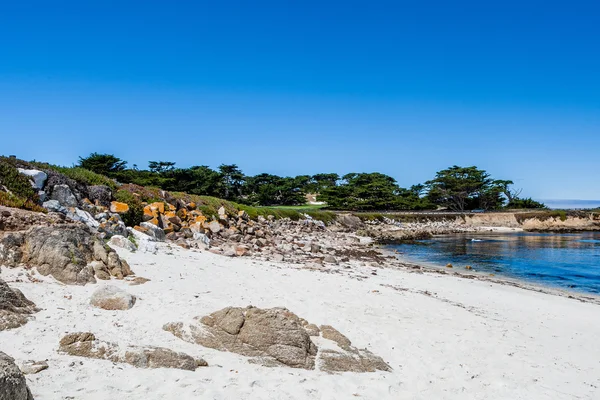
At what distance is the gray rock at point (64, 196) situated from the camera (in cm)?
1566

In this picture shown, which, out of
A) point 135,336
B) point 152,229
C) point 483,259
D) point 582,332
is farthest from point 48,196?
point 483,259

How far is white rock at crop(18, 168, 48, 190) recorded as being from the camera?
15.3 metres

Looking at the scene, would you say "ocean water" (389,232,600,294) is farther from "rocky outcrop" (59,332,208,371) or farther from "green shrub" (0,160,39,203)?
"green shrub" (0,160,39,203)

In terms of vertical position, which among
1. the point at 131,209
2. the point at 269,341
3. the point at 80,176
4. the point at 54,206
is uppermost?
the point at 80,176

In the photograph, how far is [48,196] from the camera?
1567 centimetres

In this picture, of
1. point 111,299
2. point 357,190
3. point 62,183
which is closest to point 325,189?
point 357,190

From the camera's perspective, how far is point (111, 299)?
7195mm

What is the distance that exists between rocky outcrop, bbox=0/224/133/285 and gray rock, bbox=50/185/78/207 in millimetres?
7162

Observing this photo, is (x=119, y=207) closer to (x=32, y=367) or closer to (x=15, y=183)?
(x=15, y=183)

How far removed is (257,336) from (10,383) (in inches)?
137

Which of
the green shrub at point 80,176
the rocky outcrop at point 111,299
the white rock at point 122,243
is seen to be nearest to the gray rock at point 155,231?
the white rock at point 122,243

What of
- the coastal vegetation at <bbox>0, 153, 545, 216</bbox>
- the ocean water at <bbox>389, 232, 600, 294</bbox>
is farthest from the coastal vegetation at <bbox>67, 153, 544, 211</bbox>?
the ocean water at <bbox>389, 232, 600, 294</bbox>

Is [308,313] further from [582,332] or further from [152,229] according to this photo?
[152,229]

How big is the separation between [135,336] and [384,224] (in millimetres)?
47046
